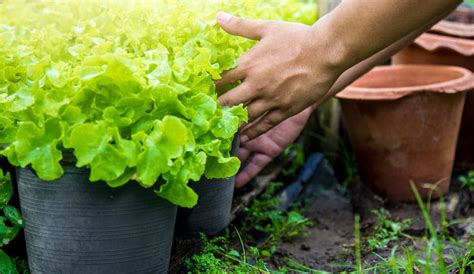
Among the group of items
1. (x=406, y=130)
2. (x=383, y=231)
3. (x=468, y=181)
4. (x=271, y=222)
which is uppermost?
(x=406, y=130)

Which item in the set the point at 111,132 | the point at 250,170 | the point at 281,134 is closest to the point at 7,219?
the point at 111,132

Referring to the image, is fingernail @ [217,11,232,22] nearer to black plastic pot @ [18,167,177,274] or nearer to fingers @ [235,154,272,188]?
black plastic pot @ [18,167,177,274]

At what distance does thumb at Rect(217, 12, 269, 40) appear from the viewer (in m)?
2.45

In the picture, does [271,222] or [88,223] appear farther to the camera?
[271,222]

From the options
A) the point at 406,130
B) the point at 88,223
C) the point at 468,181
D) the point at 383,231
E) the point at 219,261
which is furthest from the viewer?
the point at 468,181

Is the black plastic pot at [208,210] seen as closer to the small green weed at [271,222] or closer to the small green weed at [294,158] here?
the small green weed at [271,222]

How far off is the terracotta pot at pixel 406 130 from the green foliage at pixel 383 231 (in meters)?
0.34

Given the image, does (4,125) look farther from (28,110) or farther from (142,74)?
(142,74)

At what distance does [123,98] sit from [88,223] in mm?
364

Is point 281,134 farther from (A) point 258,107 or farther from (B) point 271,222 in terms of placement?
(A) point 258,107

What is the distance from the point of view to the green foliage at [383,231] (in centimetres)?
311

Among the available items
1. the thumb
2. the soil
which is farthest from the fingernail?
the soil

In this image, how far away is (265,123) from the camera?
101 inches

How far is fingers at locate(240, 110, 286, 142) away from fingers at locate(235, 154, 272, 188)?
56 centimetres
